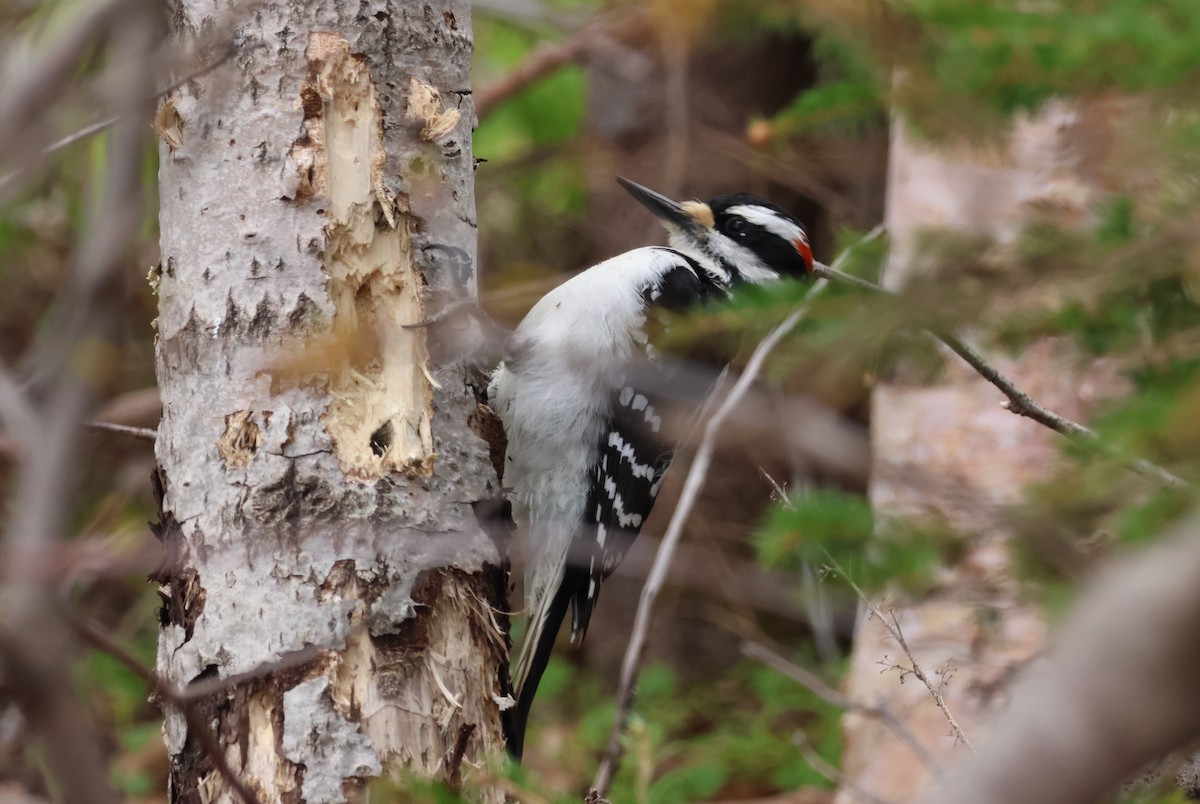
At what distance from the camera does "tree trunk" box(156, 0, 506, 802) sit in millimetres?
2182

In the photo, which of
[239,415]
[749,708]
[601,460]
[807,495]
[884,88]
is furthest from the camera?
[749,708]

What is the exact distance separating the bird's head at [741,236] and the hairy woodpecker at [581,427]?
30 centimetres

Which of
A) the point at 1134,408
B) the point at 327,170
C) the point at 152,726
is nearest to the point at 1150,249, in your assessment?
the point at 1134,408

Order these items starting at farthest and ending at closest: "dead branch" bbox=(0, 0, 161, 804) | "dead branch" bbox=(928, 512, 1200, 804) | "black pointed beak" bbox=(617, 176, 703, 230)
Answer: "black pointed beak" bbox=(617, 176, 703, 230) < "dead branch" bbox=(0, 0, 161, 804) < "dead branch" bbox=(928, 512, 1200, 804)

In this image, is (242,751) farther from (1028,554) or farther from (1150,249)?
(1150,249)

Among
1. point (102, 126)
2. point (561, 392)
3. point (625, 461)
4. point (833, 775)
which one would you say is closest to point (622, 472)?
point (625, 461)

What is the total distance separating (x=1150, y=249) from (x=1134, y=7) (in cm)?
41

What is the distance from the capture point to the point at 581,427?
3.44 meters

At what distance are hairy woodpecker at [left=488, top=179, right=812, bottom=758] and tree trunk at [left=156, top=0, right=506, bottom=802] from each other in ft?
2.19

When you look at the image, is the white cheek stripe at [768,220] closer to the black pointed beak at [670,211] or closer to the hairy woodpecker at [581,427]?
the black pointed beak at [670,211]

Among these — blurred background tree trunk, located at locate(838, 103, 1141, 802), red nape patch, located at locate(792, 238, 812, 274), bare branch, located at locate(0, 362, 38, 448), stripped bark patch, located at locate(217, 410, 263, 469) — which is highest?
bare branch, located at locate(0, 362, 38, 448)

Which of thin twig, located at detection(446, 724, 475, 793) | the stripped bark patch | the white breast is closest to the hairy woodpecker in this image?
the white breast

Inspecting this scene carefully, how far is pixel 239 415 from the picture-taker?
7.56ft

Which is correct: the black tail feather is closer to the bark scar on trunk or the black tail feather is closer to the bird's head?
the bark scar on trunk
